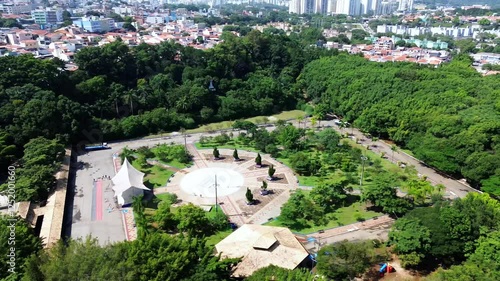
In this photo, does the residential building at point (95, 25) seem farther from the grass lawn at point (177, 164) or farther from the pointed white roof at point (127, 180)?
the pointed white roof at point (127, 180)

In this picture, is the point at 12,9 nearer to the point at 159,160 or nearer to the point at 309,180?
the point at 159,160

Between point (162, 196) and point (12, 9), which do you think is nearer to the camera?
point (162, 196)

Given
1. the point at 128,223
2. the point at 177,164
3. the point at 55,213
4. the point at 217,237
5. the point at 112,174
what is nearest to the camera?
the point at 217,237

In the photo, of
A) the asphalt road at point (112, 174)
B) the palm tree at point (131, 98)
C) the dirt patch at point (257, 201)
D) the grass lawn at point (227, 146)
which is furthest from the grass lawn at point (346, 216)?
the palm tree at point (131, 98)

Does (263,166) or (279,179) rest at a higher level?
(263,166)

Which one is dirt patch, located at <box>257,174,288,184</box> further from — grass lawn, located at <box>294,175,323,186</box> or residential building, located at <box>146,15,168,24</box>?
residential building, located at <box>146,15,168,24</box>

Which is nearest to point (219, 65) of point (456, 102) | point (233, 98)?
point (233, 98)

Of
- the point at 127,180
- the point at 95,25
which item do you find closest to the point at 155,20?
the point at 95,25

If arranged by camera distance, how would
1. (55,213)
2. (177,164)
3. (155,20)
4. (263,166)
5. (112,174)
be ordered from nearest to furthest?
(55,213), (112,174), (263,166), (177,164), (155,20)
